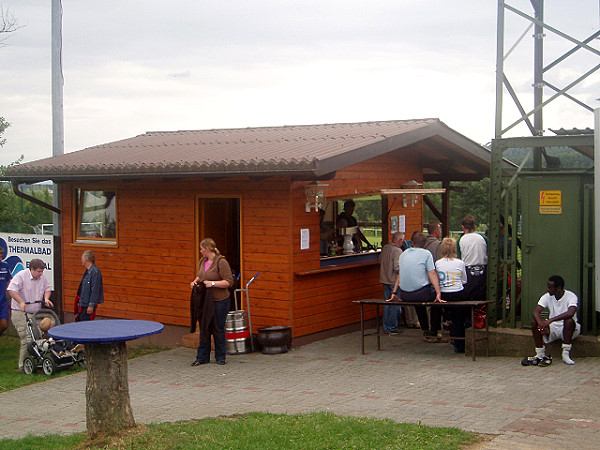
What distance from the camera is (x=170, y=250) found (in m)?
12.7

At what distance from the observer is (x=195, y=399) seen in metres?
8.67

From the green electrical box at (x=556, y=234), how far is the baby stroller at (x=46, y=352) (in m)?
6.31

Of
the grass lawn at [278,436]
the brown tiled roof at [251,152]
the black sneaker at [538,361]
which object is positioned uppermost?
the brown tiled roof at [251,152]

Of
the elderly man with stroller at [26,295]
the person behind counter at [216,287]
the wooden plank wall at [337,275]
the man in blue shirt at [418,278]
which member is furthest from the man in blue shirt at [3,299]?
the man in blue shirt at [418,278]

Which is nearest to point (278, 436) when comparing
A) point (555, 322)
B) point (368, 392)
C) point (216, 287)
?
point (368, 392)

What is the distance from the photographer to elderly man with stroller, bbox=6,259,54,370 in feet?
37.5

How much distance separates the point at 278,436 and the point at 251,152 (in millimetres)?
5960

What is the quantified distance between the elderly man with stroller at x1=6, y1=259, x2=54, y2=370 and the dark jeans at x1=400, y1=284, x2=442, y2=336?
5.24 metres

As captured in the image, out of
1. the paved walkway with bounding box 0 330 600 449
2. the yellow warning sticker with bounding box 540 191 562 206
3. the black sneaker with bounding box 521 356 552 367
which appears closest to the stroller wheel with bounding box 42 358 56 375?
the paved walkway with bounding box 0 330 600 449

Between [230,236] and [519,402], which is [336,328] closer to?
[230,236]

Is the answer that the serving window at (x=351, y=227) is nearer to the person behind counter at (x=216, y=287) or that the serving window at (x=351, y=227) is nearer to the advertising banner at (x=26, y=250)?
the person behind counter at (x=216, y=287)

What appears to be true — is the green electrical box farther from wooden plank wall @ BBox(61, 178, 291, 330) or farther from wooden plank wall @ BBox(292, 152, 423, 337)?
wooden plank wall @ BBox(61, 178, 291, 330)

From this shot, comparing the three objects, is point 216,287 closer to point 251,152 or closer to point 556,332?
point 251,152

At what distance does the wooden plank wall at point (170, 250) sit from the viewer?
11.5m
